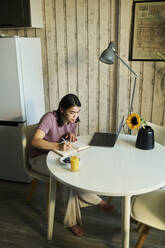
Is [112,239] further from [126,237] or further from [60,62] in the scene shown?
[60,62]

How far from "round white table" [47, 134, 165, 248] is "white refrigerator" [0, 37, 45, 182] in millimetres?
970

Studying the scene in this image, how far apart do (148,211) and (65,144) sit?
768mm

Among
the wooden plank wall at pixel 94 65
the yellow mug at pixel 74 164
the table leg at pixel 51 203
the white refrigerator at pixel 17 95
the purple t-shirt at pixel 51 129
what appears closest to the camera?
the yellow mug at pixel 74 164

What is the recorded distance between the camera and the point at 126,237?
5.40ft

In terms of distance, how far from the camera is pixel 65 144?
202cm

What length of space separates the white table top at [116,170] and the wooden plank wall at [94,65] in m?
0.94

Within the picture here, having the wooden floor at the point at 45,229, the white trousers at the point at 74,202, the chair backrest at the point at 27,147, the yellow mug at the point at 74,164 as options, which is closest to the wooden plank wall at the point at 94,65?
the chair backrest at the point at 27,147

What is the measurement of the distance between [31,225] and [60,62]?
5.90 feet

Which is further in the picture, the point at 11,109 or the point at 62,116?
the point at 11,109

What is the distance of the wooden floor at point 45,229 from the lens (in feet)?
6.80

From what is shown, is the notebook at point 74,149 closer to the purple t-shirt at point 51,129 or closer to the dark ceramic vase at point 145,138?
the purple t-shirt at point 51,129

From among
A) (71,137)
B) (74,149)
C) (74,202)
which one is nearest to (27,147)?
(71,137)

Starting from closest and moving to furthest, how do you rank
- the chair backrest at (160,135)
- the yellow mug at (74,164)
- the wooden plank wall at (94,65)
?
the yellow mug at (74,164), the chair backrest at (160,135), the wooden plank wall at (94,65)

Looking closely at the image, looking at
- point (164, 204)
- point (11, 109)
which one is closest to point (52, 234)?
point (164, 204)
